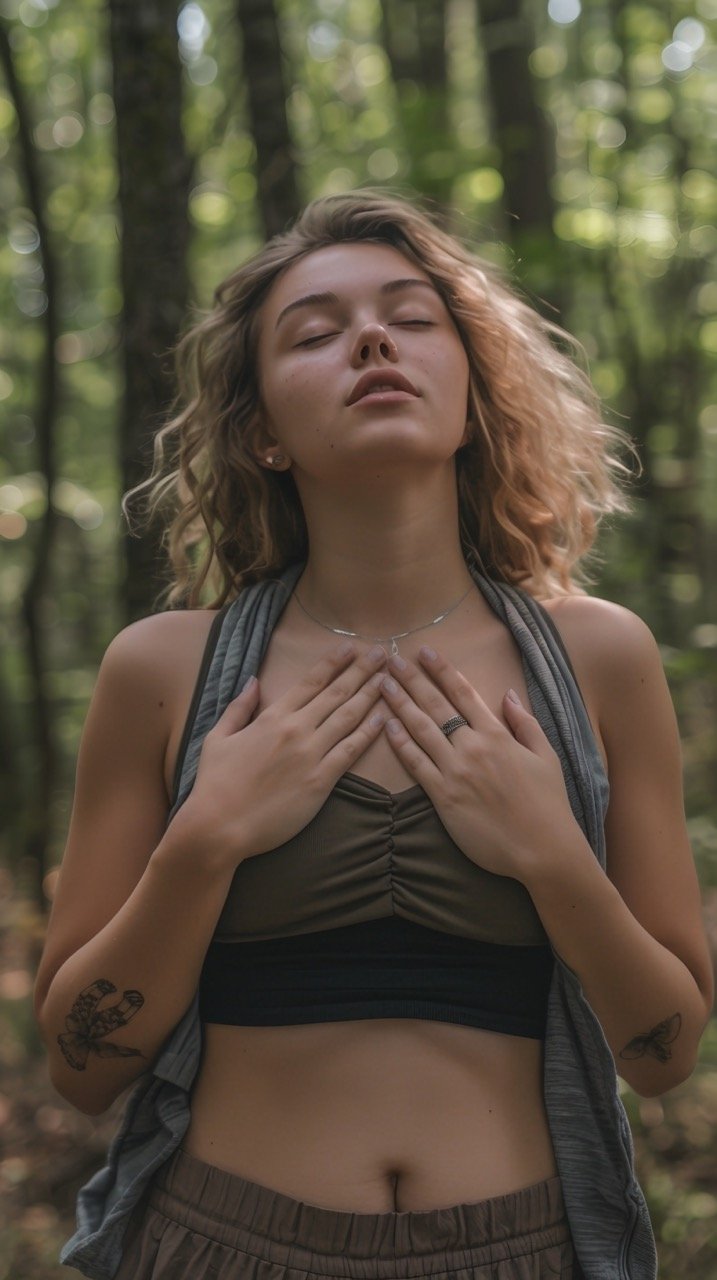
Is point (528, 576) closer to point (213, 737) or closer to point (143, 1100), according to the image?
point (213, 737)

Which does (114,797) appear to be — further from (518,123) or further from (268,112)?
(518,123)

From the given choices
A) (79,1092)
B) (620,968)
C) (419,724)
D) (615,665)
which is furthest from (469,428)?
(79,1092)

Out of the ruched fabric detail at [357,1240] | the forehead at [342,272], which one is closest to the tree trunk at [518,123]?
the forehead at [342,272]

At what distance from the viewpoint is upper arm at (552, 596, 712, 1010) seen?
2111 millimetres

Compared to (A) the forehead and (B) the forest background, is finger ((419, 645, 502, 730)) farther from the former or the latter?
(B) the forest background

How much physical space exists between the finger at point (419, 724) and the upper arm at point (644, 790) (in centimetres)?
30

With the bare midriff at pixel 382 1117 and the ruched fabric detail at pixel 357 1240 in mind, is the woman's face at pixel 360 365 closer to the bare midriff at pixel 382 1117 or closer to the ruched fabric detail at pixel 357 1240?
the bare midriff at pixel 382 1117

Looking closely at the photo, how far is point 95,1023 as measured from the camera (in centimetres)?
206

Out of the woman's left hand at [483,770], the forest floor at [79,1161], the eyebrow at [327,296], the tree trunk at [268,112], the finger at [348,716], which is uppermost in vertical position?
the tree trunk at [268,112]

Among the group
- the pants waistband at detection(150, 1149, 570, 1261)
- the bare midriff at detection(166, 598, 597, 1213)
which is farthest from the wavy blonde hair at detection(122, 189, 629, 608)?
the pants waistband at detection(150, 1149, 570, 1261)

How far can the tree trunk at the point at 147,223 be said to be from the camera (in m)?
3.13

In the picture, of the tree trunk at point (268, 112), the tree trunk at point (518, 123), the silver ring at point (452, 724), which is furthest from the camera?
the tree trunk at point (518, 123)

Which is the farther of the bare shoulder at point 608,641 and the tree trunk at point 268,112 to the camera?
the tree trunk at point 268,112

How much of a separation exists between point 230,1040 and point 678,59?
663 centimetres
